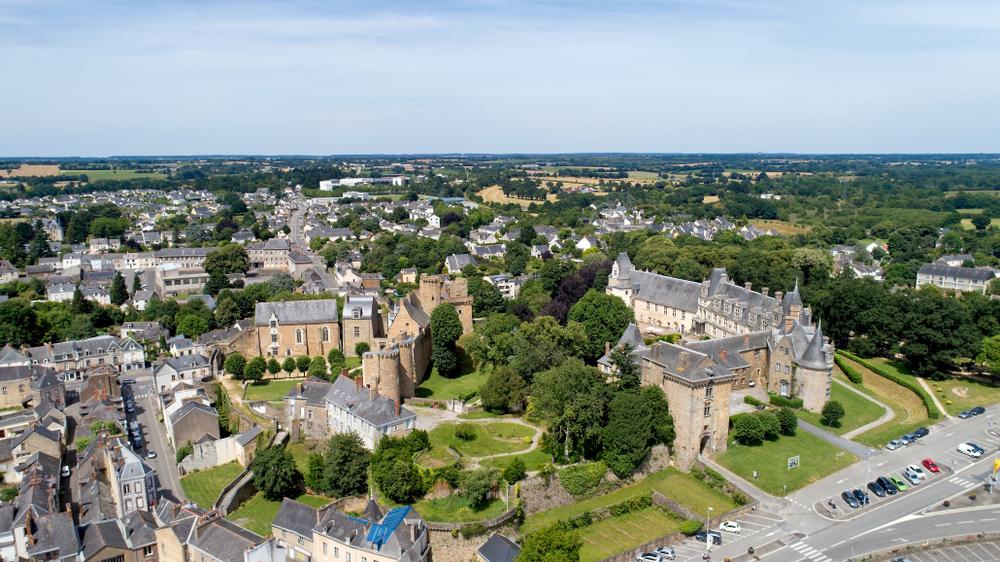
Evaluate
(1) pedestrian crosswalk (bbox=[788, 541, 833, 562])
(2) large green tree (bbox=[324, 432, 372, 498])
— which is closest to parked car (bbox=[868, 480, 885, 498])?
(1) pedestrian crosswalk (bbox=[788, 541, 833, 562])

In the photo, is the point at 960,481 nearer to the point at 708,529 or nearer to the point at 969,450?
the point at 969,450

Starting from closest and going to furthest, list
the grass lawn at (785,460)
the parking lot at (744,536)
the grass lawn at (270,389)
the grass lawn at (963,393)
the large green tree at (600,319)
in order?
1. the parking lot at (744,536)
2. the grass lawn at (785,460)
3. the grass lawn at (963,393)
4. the grass lawn at (270,389)
5. the large green tree at (600,319)

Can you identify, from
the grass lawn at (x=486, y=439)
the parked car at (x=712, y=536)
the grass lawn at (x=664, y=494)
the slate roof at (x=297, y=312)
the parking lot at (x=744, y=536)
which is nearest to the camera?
the parking lot at (x=744, y=536)

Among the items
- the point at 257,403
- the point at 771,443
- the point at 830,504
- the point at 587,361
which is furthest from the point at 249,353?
the point at 830,504

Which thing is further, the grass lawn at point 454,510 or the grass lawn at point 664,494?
the grass lawn at point 664,494

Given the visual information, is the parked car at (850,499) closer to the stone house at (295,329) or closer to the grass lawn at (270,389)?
the grass lawn at (270,389)

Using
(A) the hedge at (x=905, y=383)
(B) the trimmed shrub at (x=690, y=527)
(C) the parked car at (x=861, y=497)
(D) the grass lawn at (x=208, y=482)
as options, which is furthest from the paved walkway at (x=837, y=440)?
(D) the grass lawn at (x=208, y=482)

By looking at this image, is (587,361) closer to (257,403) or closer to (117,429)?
(257,403)
